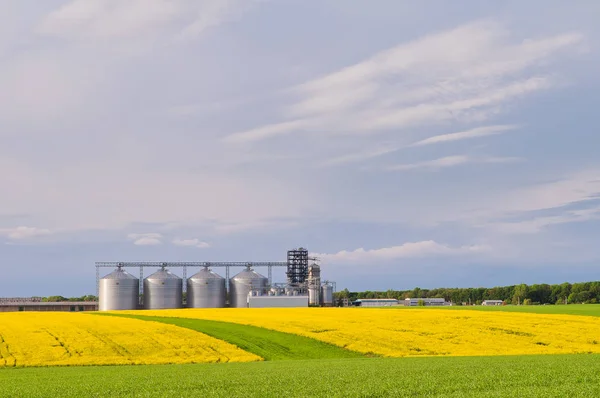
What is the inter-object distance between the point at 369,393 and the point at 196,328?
45.1m

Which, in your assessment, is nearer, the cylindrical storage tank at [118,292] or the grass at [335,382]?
the grass at [335,382]

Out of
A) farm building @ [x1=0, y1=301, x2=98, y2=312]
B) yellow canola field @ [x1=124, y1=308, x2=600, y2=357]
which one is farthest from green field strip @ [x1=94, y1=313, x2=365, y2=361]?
farm building @ [x1=0, y1=301, x2=98, y2=312]

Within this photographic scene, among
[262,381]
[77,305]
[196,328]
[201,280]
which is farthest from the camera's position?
[77,305]

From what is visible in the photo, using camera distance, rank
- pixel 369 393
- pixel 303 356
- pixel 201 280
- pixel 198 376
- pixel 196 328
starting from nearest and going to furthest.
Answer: pixel 369 393 → pixel 198 376 → pixel 303 356 → pixel 196 328 → pixel 201 280

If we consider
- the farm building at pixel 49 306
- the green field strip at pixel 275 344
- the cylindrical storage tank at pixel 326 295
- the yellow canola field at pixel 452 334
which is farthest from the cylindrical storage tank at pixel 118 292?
the green field strip at pixel 275 344

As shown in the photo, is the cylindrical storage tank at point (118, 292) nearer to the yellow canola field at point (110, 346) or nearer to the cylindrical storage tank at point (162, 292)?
the cylindrical storage tank at point (162, 292)

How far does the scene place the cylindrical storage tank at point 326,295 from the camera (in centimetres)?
16712

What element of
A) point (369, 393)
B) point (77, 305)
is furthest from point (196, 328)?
point (77, 305)

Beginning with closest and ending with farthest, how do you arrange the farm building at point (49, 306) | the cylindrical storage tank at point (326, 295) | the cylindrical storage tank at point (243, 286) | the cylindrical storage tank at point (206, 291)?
the cylindrical storage tank at point (206, 291), the cylindrical storage tank at point (243, 286), the cylindrical storage tank at point (326, 295), the farm building at point (49, 306)

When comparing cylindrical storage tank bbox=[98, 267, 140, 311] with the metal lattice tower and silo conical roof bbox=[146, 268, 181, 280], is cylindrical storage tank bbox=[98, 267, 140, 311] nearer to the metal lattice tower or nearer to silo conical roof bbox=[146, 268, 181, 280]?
silo conical roof bbox=[146, 268, 181, 280]

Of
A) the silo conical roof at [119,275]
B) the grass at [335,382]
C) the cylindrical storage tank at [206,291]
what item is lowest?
the grass at [335,382]

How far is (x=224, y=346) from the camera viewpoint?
54094mm

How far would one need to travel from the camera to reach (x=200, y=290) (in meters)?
153

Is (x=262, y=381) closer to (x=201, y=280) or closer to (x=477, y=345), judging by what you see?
(x=477, y=345)
